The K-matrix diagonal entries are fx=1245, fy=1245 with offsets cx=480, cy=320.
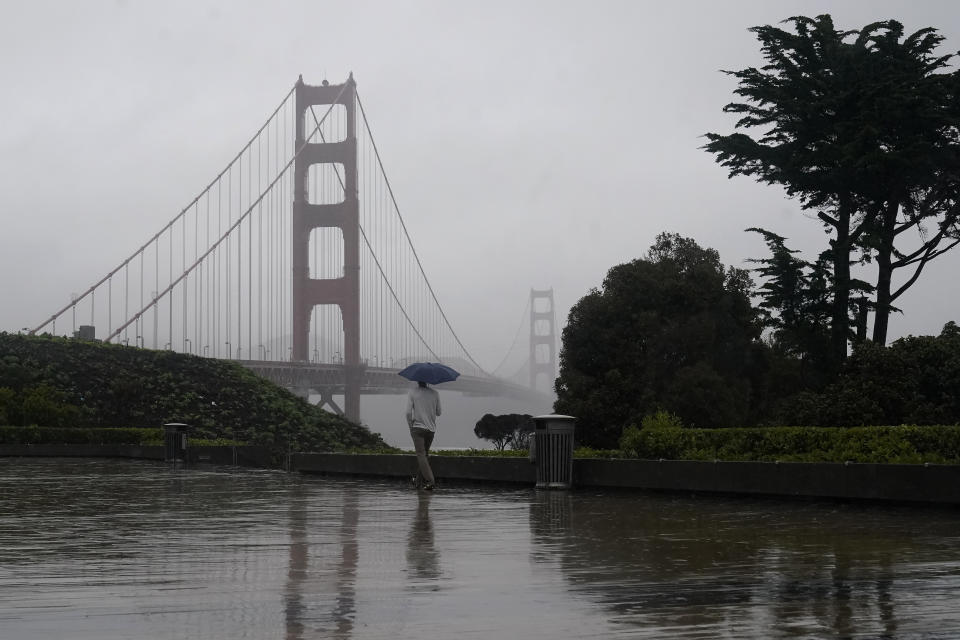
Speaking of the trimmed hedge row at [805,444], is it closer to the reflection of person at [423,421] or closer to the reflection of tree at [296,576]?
the reflection of person at [423,421]

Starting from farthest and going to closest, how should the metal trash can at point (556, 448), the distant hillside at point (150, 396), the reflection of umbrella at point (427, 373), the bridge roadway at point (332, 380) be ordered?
the bridge roadway at point (332, 380) < the distant hillside at point (150, 396) < the reflection of umbrella at point (427, 373) < the metal trash can at point (556, 448)

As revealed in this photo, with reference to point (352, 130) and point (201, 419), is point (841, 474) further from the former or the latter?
point (352, 130)

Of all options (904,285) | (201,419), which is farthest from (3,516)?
(201,419)

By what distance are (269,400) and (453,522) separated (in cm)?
4678

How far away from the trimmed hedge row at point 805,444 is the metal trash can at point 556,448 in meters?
1.29

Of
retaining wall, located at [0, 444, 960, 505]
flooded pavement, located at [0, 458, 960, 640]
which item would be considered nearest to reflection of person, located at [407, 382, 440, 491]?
retaining wall, located at [0, 444, 960, 505]

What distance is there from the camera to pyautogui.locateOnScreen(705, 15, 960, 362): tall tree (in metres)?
38.9

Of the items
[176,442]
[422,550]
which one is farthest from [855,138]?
[422,550]

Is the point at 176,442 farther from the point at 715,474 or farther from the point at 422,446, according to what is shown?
the point at 715,474

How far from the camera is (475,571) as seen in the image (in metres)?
7.26

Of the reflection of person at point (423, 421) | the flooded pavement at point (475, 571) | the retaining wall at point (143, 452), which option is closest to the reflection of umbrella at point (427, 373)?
the reflection of person at point (423, 421)

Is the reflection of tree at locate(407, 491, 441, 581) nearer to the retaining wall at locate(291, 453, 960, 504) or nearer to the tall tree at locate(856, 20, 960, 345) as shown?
the retaining wall at locate(291, 453, 960, 504)

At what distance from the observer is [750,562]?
7723mm

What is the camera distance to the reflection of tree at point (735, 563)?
17.9 ft
